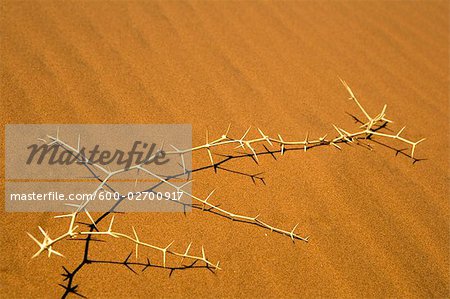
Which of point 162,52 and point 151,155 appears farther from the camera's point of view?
point 162,52

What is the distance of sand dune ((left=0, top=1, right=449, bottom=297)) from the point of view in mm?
1393

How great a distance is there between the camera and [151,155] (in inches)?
66.8

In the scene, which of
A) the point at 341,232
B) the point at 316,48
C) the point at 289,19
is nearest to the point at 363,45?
the point at 316,48

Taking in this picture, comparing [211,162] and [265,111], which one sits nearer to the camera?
[211,162]

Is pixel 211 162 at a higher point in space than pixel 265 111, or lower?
lower

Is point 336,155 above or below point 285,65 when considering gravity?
below

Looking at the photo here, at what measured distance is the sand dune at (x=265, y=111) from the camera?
1.39m

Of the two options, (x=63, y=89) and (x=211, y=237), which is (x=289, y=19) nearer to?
(x=63, y=89)

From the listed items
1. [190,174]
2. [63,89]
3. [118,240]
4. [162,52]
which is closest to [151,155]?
[190,174]

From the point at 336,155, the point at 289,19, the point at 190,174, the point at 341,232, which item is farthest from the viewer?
the point at 289,19

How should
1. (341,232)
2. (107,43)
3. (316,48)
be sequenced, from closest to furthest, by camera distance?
(341,232)
(107,43)
(316,48)

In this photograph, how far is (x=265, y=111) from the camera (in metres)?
1.97

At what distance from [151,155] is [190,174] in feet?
0.54

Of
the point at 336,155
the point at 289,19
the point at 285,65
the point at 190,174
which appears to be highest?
the point at 289,19
